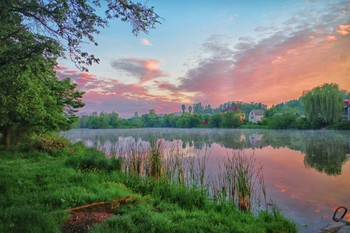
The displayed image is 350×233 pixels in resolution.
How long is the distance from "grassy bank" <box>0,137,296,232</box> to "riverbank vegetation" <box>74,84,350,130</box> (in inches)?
1255

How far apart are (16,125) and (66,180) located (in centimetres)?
803

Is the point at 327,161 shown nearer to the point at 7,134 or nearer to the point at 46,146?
the point at 46,146

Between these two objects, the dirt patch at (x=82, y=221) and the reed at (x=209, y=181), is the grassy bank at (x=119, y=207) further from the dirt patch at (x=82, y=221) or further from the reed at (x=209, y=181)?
the reed at (x=209, y=181)

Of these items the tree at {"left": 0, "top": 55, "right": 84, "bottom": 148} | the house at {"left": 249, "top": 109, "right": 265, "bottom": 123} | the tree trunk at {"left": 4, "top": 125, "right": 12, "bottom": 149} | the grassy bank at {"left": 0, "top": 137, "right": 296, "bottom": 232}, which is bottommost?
the grassy bank at {"left": 0, "top": 137, "right": 296, "bottom": 232}

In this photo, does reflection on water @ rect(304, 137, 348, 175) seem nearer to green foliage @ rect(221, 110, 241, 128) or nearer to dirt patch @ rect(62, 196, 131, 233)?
dirt patch @ rect(62, 196, 131, 233)

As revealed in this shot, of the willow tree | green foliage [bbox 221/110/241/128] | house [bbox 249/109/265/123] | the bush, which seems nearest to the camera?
the bush

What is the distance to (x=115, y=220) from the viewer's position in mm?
4367

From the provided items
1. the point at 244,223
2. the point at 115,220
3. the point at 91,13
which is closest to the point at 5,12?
the point at 91,13

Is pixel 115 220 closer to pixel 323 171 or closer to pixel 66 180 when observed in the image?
pixel 66 180

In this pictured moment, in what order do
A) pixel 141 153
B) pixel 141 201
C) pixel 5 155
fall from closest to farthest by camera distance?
pixel 141 201 < pixel 141 153 < pixel 5 155

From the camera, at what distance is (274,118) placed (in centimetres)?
5891

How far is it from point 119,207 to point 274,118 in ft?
190

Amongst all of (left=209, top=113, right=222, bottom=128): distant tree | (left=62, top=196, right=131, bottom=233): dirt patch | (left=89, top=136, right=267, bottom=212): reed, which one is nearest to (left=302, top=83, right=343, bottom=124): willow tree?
(left=209, top=113, right=222, bottom=128): distant tree

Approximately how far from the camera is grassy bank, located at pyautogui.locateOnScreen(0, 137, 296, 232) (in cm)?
423
